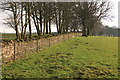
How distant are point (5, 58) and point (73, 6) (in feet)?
104

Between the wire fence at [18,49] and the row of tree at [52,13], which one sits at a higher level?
the row of tree at [52,13]

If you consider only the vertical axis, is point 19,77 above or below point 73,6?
below

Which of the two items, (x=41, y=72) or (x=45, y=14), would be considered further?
(x=45, y=14)

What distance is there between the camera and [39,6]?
26734 mm

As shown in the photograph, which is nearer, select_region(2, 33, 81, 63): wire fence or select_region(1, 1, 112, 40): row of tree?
select_region(2, 33, 81, 63): wire fence

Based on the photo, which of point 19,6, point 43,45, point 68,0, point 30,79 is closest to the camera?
point 30,79

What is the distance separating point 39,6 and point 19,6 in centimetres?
607

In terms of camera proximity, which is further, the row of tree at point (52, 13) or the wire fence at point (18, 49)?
the row of tree at point (52, 13)

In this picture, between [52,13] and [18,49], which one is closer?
[18,49]

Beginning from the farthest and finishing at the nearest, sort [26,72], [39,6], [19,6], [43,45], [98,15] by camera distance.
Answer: [98,15] < [39,6] < [19,6] < [43,45] < [26,72]

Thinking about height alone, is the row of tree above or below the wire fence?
above

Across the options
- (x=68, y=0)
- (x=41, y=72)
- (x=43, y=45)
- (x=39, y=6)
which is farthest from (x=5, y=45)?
(x=68, y=0)

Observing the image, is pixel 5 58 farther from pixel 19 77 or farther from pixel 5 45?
pixel 19 77

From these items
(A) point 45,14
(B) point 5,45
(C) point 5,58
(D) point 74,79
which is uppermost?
(A) point 45,14
